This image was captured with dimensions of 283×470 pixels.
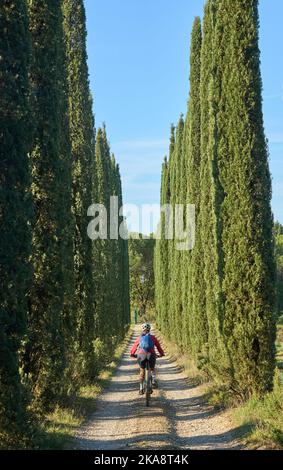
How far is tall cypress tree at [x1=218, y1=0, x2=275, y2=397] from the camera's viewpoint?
10.2m

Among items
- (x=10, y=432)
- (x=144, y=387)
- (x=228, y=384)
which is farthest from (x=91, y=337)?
(x=10, y=432)

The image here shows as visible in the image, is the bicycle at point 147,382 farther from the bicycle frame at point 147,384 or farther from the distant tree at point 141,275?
the distant tree at point 141,275

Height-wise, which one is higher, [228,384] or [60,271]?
[60,271]

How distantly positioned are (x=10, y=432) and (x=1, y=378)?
0.70 metres

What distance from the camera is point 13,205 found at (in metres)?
7.00

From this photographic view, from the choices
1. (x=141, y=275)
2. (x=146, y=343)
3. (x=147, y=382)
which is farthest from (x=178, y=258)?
(x=141, y=275)

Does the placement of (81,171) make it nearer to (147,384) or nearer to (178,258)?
(147,384)

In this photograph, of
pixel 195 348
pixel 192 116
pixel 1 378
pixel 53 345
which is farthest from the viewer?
pixel 192 116

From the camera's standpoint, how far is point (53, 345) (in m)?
9.77

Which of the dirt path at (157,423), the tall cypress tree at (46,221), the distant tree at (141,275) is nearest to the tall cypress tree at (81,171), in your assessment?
the dirt path at (157,423)

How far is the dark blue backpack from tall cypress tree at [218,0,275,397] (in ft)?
6.20

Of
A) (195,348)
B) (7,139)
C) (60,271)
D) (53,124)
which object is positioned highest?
(53,124)

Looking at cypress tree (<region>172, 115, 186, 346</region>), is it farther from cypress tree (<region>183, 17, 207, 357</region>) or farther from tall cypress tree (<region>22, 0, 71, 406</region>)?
tall cypress tree (<region>22, 0, 71, 406</region>)

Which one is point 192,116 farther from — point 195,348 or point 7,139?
point 7,139
